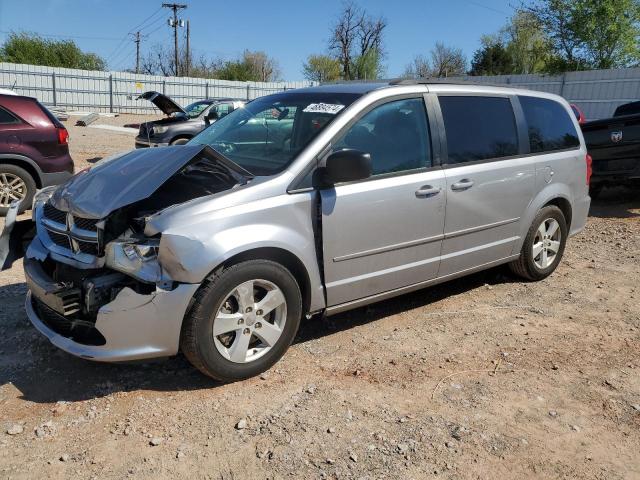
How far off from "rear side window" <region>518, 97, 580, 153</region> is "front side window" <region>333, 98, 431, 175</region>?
4.59 ft

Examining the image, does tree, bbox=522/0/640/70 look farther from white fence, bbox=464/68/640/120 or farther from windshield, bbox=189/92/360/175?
windshield, bbox=189/92/360/175

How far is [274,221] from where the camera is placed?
3338mm

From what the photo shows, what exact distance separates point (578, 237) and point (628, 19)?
64.0 ft

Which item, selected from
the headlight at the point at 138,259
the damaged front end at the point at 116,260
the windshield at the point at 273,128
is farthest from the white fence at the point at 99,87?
the headlight at the point at 138,259

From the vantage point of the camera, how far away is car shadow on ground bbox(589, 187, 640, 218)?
8.77 metres

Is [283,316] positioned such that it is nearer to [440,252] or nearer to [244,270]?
[244,270]

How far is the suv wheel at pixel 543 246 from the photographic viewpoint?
5121mm

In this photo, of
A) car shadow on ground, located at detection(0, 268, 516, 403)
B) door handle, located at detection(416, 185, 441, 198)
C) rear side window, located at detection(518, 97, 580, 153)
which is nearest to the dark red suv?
car shadow on ground, located at detection(0, 268, 516, 403)

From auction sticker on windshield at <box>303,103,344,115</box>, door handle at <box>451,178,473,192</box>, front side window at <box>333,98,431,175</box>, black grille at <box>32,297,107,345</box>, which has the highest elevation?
auction sticker on windshield at <box>303,103,344,115</box>

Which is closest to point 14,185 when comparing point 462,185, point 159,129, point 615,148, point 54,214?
point 54,214

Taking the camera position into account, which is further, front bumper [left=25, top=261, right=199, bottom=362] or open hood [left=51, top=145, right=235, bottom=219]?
open hood [left=51, top=145, right=235, bottom=219]

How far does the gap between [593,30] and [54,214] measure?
2438cm

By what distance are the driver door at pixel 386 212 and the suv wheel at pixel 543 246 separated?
52.0 inches

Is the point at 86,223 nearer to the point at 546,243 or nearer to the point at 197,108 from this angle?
the point at 546,243
